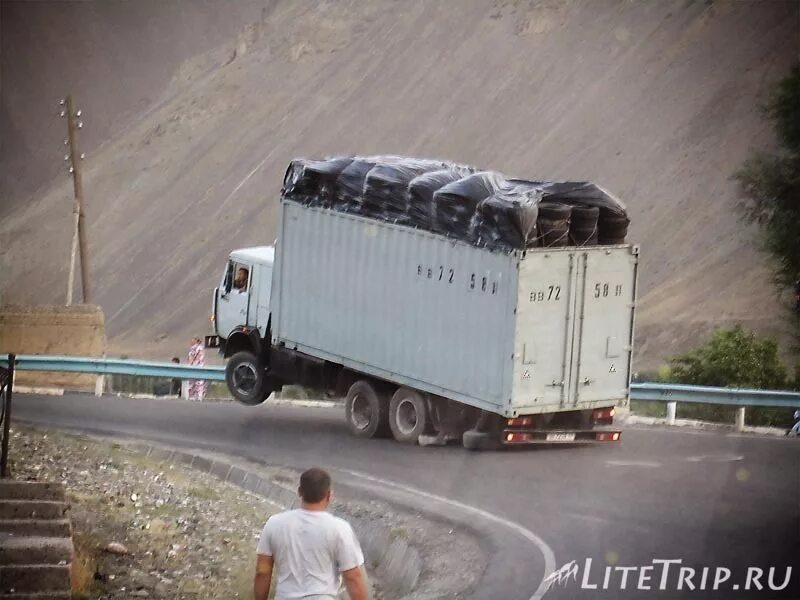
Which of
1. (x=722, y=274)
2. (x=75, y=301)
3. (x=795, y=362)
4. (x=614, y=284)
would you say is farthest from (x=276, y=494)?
(x=722, y=274)

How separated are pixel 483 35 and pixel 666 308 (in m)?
7.84

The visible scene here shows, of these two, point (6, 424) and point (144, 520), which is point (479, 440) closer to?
point (144, 520)

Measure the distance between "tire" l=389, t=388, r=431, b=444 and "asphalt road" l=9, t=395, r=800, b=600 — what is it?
0.65 feet

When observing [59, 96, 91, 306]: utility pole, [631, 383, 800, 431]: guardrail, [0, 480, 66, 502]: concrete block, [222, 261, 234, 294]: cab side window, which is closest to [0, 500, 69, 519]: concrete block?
[0, 480, 66, 502]: concrete block

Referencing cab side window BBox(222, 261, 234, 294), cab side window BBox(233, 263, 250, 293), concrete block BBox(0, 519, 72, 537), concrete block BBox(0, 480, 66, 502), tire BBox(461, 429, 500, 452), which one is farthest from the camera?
cab side window BBox(222, 261, 234, 294)

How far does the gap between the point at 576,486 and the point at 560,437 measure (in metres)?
0.99

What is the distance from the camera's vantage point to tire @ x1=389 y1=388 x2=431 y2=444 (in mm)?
16203

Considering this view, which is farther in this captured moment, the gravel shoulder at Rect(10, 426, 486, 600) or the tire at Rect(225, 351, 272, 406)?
the tire at Rect(225, 351, 272, 406)

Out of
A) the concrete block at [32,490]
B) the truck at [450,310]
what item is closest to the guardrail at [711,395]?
the truck at [450,310]

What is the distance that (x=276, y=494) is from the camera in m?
14.8

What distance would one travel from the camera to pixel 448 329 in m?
15.7

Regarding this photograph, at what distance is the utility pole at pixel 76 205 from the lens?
1521 centimetres

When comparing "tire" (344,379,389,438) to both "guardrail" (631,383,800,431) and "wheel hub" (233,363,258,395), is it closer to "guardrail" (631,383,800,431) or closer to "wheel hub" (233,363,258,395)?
"wheel hub" (233,363,258,395)

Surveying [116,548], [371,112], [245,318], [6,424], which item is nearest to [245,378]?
[245,318]
